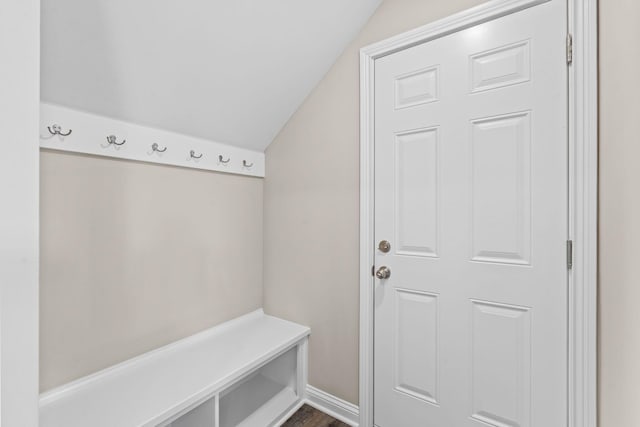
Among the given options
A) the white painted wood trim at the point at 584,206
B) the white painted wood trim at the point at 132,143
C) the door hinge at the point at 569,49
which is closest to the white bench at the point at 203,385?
the white painted wood trim at the point at 132,143

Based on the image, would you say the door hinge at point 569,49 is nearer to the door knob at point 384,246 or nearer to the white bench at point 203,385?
the door knob at point 384,246

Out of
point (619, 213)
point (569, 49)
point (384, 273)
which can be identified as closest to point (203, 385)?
point (384, 273)

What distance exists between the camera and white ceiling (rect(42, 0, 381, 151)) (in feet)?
3.45

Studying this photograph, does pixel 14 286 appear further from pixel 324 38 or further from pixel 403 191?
pixel 324 38

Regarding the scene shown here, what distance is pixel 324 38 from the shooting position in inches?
60.1

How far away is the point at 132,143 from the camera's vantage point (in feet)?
4.42

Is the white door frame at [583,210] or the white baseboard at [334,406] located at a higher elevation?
the white door frame at [583,210]

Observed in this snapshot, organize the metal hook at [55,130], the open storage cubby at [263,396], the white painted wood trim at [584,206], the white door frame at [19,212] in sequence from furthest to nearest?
the open storage cubby at [263,396]
the metal hook at [55,130]
the white painted wood trim at [584,206]
the white door frame at [19,212]

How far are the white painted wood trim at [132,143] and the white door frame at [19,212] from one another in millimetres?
714

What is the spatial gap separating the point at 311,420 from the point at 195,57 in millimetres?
1926

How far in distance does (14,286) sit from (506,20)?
1.69m

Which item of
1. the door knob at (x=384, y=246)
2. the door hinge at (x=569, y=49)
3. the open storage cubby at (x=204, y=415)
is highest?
the door hinge at (x=569, y=49)

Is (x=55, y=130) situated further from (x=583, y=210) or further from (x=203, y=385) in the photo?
(x=583, y=210)

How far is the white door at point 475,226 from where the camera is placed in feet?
3.57
